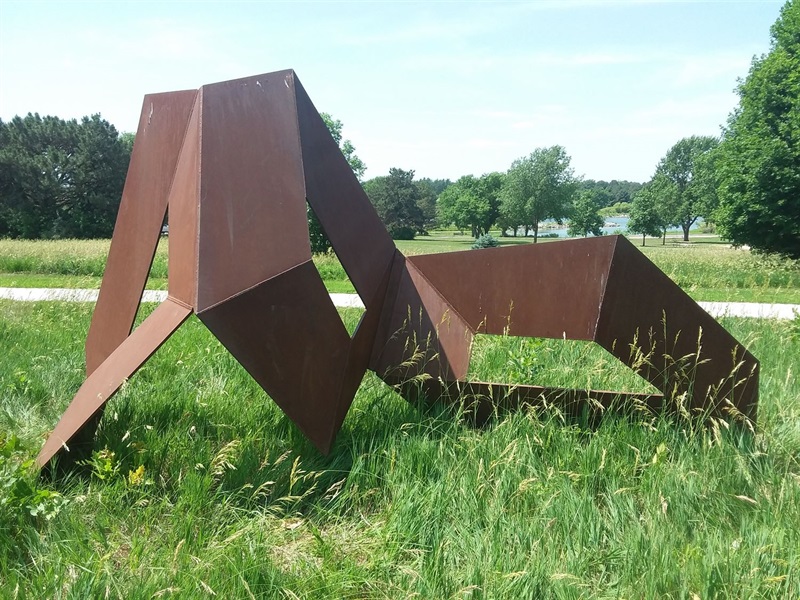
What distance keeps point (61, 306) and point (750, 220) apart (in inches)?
788

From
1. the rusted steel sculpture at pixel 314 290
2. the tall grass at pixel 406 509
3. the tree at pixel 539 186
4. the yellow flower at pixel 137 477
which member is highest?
the tree at pixel 539 186

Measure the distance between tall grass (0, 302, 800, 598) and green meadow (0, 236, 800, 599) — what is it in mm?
10

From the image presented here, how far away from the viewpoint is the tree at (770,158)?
17625 mm

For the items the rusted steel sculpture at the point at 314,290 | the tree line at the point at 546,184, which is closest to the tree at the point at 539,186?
the tree line at the point at 546,184

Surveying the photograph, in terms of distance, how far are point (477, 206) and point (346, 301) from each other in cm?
7160

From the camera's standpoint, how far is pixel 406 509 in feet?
8.29

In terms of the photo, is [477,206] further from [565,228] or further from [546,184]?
[565,228]

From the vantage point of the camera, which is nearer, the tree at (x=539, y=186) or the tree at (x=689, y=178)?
the tree at (x=689, y=178)

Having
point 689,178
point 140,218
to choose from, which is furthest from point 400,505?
point 689,178

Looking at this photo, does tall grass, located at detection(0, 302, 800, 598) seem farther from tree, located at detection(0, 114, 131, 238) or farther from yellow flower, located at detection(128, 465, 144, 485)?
tree, located at detection(0, 114, 131, 238)

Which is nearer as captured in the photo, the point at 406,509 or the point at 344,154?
the point at 406,509

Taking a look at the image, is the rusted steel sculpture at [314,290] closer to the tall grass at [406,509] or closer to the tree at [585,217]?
the tall grass at [406,509]

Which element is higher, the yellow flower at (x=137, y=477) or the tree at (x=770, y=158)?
the tree at (x=770, y=158)

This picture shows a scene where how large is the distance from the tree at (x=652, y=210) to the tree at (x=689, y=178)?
1.94ft
